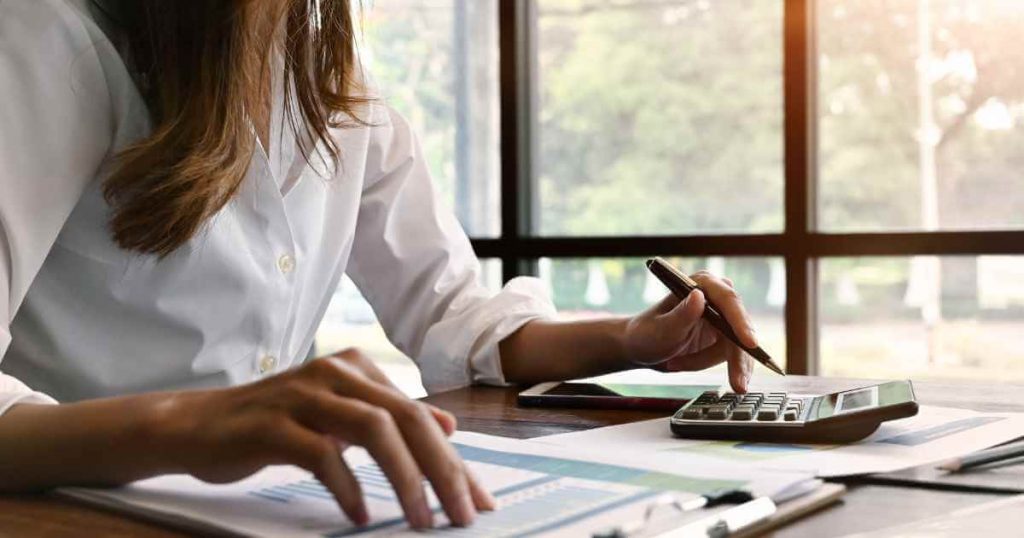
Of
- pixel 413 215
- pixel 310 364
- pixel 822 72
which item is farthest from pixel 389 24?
pixel 310 364

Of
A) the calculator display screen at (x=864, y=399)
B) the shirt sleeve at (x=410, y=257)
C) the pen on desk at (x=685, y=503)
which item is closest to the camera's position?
the pen on desk at (x=685, y=503)

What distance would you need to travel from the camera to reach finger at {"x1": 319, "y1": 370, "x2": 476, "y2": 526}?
629 millimetres

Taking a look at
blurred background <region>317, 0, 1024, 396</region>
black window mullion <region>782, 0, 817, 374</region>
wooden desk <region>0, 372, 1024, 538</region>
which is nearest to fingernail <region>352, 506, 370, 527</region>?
wooden desk <region>0, 372, 1024, 538</region>

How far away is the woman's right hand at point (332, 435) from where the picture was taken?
63 cm

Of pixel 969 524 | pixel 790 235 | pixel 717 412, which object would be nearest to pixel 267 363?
pixel 717 412

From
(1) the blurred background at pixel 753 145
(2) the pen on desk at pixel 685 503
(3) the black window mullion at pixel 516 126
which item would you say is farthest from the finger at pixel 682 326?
(3) the black window mullion at pixel 516 126

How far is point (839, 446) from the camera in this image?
876 millimetres

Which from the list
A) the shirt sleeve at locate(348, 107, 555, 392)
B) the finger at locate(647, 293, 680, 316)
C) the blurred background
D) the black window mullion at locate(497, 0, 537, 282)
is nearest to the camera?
the finger at locate(647, 293, 680, 316)

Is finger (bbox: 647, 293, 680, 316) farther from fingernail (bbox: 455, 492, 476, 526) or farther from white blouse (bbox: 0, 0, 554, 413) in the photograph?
fingernail (bbox: 455, 492, 476, 526)

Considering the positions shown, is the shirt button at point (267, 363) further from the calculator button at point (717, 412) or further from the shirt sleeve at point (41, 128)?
the calculator button at point (717, 412)

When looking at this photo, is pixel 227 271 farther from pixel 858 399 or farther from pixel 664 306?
pixel 858 399

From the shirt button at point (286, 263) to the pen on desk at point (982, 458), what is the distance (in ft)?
2.23

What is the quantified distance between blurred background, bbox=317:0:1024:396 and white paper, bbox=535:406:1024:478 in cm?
181

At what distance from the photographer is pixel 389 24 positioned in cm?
345
